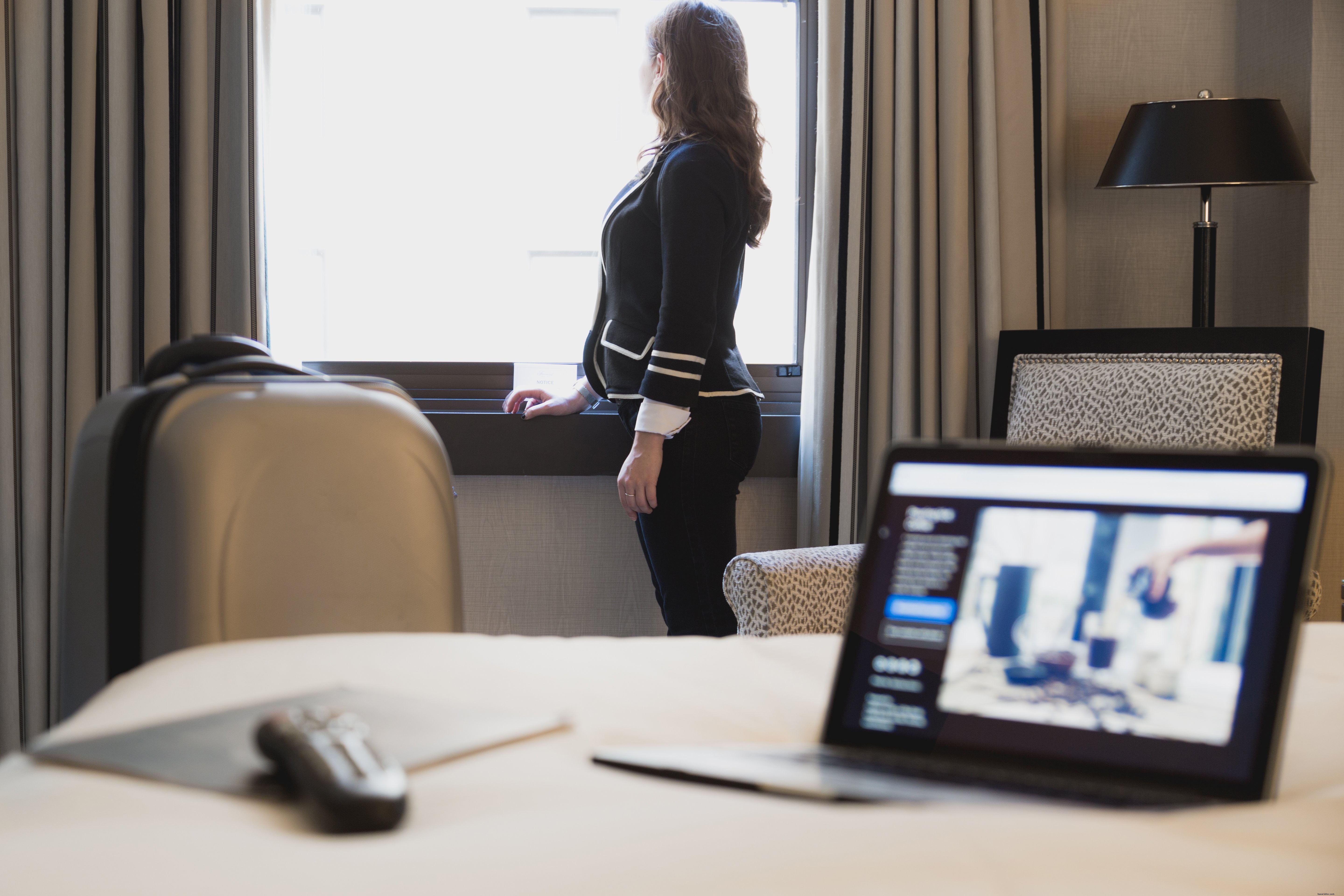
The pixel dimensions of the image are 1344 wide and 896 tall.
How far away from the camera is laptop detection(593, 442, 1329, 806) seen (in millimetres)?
461

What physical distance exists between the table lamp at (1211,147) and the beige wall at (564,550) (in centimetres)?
96

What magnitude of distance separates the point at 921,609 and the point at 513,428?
1767 mm

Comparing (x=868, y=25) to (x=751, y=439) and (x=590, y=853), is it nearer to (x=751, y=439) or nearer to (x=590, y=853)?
(x=751, y=439)

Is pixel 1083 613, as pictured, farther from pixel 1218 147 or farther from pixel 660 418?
pixel 1218 147

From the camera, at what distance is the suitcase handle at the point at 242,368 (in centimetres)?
95

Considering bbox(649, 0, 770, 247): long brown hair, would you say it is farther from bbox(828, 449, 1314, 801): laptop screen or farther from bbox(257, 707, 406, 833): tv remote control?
bbox(257, 707, 406, 833): tv remote control

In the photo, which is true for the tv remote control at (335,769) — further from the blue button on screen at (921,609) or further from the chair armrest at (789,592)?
the chair armrest at (789,592)

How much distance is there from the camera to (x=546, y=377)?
2295 mm

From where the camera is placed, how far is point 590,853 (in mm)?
380

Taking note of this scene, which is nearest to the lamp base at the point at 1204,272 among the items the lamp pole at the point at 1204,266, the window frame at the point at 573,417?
the lamp pole at the point at 1204,266

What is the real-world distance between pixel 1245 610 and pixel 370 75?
2355 millimetres

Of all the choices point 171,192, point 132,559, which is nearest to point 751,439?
point 132,559

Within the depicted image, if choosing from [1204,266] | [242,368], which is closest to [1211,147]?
[1204,266]

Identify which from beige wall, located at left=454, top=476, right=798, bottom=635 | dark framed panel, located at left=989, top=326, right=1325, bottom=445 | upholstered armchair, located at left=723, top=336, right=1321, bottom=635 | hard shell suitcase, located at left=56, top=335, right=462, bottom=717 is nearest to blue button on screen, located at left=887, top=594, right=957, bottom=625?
hard shell suitcase, located at left=56, top=335, right=462, bottom=717
